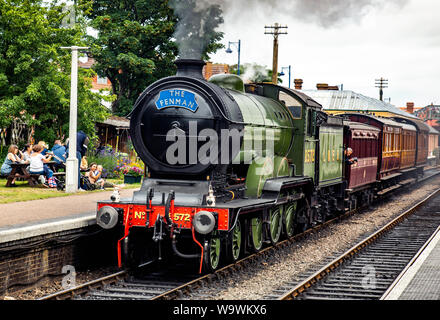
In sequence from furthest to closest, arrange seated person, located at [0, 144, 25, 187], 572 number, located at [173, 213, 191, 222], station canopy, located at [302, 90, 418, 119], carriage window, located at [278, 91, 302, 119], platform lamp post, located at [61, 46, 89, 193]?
station canopy, located at [302, 90, 418, 119]
seated person, located at [0, 144, 25, 187]
platform lamp post, located at [61, 46, 89, 193]
carriage window, located at [278, 91, 302, 119]
572 number, located at [173, 213, 191, 222]

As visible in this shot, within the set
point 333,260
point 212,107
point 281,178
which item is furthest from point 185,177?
point 333,260

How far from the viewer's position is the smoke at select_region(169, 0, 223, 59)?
1080 cm

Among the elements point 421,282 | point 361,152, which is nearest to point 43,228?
point 421,282

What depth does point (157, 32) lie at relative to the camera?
2914 cm

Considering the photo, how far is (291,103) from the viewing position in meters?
13.3

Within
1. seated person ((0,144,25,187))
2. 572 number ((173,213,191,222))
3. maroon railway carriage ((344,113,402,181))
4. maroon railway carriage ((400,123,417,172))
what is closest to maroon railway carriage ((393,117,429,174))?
maroon railway carriage ((400,123,417,172))

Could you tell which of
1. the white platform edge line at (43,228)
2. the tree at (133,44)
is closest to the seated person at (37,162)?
the white platform edge line at (43,228)

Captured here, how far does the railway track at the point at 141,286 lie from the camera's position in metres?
8.42

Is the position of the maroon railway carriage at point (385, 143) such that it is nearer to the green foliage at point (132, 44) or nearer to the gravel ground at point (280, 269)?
the gravel ground at point (280, 269)

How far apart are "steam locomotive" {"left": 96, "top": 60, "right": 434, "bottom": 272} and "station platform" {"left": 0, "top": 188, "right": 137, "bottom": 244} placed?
684mm

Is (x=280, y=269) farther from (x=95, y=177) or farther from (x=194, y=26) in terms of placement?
(x=95, y=177)

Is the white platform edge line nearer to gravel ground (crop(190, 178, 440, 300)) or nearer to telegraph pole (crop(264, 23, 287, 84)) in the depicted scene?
gravel ground (crop(190, 178, 440, 300))

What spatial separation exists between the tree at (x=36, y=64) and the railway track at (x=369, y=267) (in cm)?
1015
